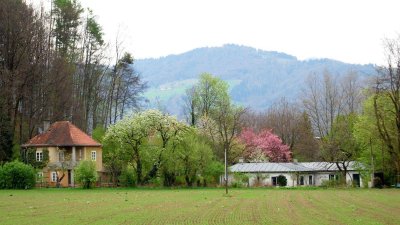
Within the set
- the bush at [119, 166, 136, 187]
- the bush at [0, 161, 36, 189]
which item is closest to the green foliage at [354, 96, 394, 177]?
the bush at [119, 166, 136, 187]

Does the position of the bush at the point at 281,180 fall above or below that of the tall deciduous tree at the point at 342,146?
below

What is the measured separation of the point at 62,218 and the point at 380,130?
46.2m

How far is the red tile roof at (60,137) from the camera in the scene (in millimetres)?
72125

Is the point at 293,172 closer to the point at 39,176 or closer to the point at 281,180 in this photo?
the point at 281,180

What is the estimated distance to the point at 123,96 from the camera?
8612 cm

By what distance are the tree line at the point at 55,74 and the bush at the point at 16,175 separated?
17.3 ft

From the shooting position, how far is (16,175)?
208ft

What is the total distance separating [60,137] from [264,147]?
130ft

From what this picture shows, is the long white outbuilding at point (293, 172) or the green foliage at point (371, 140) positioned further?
the long white outbuilding at point (293, 172)

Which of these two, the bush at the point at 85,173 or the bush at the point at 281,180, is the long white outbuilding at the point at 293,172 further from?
the bush at the point at 85,173

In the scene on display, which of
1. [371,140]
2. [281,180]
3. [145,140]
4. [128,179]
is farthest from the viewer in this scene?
[281,180]

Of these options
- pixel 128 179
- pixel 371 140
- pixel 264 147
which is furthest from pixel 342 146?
pixel 128 179

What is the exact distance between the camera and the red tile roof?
72125mm

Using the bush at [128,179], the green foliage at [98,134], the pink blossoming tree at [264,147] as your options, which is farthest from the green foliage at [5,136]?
the pink blossoming tree at [264,147]
